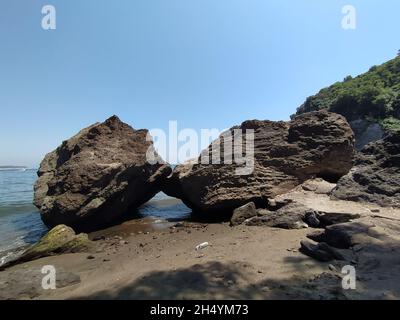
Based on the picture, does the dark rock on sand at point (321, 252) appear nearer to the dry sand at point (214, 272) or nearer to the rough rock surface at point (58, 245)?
the dry sand at point (214, 272)

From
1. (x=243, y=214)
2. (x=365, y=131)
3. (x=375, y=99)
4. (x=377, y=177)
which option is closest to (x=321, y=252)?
(x=243, y=214)

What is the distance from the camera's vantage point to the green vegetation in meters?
44.1

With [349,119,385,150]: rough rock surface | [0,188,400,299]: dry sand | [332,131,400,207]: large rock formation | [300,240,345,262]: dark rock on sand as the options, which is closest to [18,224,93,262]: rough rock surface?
[0,188,400,299]: dry sand

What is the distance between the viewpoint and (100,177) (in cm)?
1174

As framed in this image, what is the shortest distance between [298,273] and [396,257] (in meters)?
1.71

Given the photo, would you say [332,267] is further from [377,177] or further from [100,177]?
[100,177]

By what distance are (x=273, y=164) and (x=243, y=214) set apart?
278cm

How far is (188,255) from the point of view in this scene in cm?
680

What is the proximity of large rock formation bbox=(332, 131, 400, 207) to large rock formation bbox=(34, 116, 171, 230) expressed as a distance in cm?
769

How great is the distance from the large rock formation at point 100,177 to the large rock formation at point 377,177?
25.2ft

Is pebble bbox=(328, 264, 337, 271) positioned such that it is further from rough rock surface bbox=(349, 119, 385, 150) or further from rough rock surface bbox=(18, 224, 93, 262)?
rough rock surface bbox=(349, 119, 385, 150)

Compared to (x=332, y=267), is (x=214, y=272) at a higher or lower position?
lower

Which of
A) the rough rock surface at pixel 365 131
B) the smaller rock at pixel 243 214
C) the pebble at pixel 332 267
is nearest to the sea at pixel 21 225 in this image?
the smaller rock at pixel 243 214
